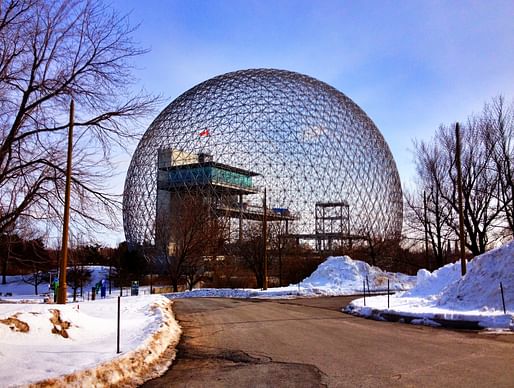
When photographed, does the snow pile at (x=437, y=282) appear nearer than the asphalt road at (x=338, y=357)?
No

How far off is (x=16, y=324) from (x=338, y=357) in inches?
200

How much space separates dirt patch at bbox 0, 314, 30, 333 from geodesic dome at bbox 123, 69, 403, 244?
4083 centimetres

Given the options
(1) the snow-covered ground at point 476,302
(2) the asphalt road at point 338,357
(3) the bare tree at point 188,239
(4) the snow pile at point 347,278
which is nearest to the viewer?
(2) the asphalt road at point 338,357

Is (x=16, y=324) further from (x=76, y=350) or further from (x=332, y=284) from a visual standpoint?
(x=332, y=284)

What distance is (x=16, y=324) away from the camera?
7.65 metres

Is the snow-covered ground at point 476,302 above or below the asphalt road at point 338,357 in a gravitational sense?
above

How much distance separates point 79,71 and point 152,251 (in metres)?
39.0

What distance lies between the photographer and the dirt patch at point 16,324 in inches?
298

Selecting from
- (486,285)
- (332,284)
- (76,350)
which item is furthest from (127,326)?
(332,284)

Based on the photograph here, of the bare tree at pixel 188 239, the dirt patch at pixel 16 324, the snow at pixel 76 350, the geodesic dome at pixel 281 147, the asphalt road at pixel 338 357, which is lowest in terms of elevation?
the asphalt road at pixel 338 357

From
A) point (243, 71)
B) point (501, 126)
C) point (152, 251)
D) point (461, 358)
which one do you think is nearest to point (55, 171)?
point (461, 358)

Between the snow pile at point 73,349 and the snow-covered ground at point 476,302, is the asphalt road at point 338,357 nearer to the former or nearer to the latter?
the snow pile at point 73,349

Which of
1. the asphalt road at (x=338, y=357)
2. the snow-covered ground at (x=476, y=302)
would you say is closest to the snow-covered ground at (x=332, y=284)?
the snow-covered ground at (x=476, y=302)

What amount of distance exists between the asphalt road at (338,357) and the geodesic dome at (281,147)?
36.8 meters
